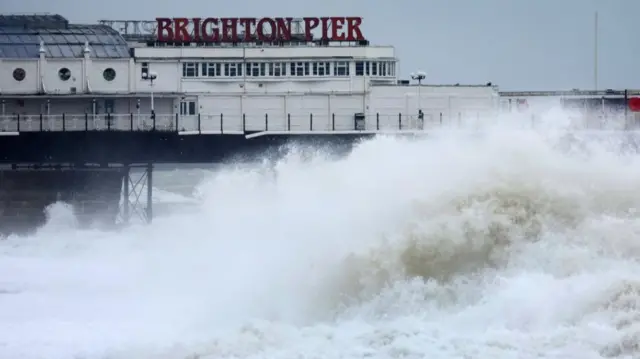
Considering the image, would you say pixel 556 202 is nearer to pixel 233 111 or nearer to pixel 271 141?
pixel 271 141

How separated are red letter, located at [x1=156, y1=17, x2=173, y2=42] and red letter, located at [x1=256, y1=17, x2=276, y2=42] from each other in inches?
163

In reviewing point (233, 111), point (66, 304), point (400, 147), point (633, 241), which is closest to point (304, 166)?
point (400, 147)

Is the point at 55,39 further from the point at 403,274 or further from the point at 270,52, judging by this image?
the point at 403,274

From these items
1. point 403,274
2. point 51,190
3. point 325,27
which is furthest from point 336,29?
point 403,274

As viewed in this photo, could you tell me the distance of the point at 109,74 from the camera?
64.8m

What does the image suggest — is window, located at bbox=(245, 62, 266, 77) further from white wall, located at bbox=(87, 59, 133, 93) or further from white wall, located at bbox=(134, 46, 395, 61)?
white wall, located at bbox=(87, 59, 133, 93)

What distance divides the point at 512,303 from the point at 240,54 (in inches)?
1555

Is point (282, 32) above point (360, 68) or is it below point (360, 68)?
above

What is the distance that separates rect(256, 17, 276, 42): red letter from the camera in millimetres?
66188

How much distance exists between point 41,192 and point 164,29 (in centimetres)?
1232

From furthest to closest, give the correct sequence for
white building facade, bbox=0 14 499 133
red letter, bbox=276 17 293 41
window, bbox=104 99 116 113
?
red letter, bbox=276 17 293 41, window, bbox=104 99 116 113, white building facade, bbox=0 14 499 133

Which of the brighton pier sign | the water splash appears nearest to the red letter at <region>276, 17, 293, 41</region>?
the brighton pier sign

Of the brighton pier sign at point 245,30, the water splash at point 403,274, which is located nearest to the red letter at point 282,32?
the brighton pier sign at point 245,30

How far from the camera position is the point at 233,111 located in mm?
61625
